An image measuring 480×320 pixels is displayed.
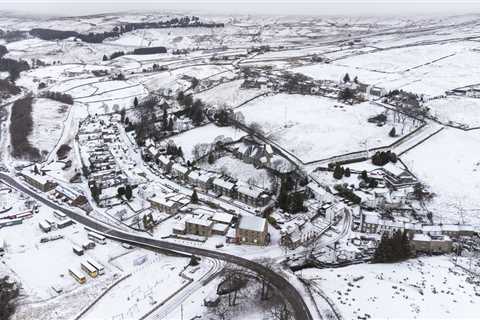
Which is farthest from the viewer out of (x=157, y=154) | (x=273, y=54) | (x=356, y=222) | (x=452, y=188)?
(x=273, y=54)

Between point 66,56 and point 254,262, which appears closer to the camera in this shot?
point 254,262

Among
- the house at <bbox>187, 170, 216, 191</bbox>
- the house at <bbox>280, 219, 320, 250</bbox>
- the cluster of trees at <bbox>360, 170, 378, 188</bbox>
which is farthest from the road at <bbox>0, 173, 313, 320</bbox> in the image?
the cluster of trees at <bbox>360, 170, 378, 188</bbox>

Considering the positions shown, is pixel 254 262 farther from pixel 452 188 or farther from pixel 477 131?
pixel 477 131

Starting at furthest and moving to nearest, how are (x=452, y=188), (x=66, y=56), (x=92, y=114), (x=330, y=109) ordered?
(x=66, y=56) < (x=92, y=114) < (x=330, y=109) < (x=452, y=188)

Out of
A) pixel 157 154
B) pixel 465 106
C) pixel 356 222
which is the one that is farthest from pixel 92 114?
pixel 465 106

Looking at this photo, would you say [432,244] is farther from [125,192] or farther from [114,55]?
[114,55]

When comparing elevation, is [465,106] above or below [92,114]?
above

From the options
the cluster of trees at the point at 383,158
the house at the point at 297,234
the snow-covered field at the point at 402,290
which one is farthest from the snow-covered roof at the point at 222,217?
the cluster of trees at the point at 383,158
